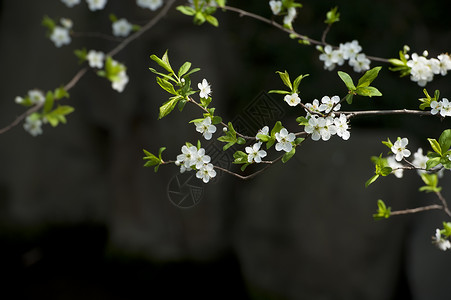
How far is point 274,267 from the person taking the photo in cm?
250

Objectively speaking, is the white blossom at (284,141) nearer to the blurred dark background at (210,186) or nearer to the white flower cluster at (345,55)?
the white flower cluster at (345,55)

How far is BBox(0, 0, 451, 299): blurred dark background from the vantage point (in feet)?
7.79

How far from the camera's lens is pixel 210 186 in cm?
278

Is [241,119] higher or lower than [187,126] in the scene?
higher

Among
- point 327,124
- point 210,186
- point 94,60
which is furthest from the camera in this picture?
point 210,186

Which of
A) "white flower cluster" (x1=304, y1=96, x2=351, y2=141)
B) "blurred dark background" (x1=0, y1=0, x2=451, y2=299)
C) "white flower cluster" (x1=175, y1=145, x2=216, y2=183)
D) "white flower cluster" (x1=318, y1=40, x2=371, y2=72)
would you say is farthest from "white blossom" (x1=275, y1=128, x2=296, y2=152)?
"blurred dark background" (x1=0, y1=0, x2=451, y2=299)

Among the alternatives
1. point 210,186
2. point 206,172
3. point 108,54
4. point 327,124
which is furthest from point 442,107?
point 210,186

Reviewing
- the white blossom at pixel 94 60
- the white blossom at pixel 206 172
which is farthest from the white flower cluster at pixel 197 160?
the white blossom at pixel 94 60

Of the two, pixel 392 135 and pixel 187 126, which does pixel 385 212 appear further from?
pixel 187 126

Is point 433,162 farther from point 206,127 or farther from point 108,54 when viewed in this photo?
point 108,54

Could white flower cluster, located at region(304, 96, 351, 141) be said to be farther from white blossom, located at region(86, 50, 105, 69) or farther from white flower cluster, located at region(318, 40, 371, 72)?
white blossom, located at region(86, 50, 105, 69)

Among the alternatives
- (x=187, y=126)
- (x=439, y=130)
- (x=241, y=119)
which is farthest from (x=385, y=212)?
(x=439, y=130)

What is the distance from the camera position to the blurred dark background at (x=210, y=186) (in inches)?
93.4

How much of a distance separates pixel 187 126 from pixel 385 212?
1636 mm
